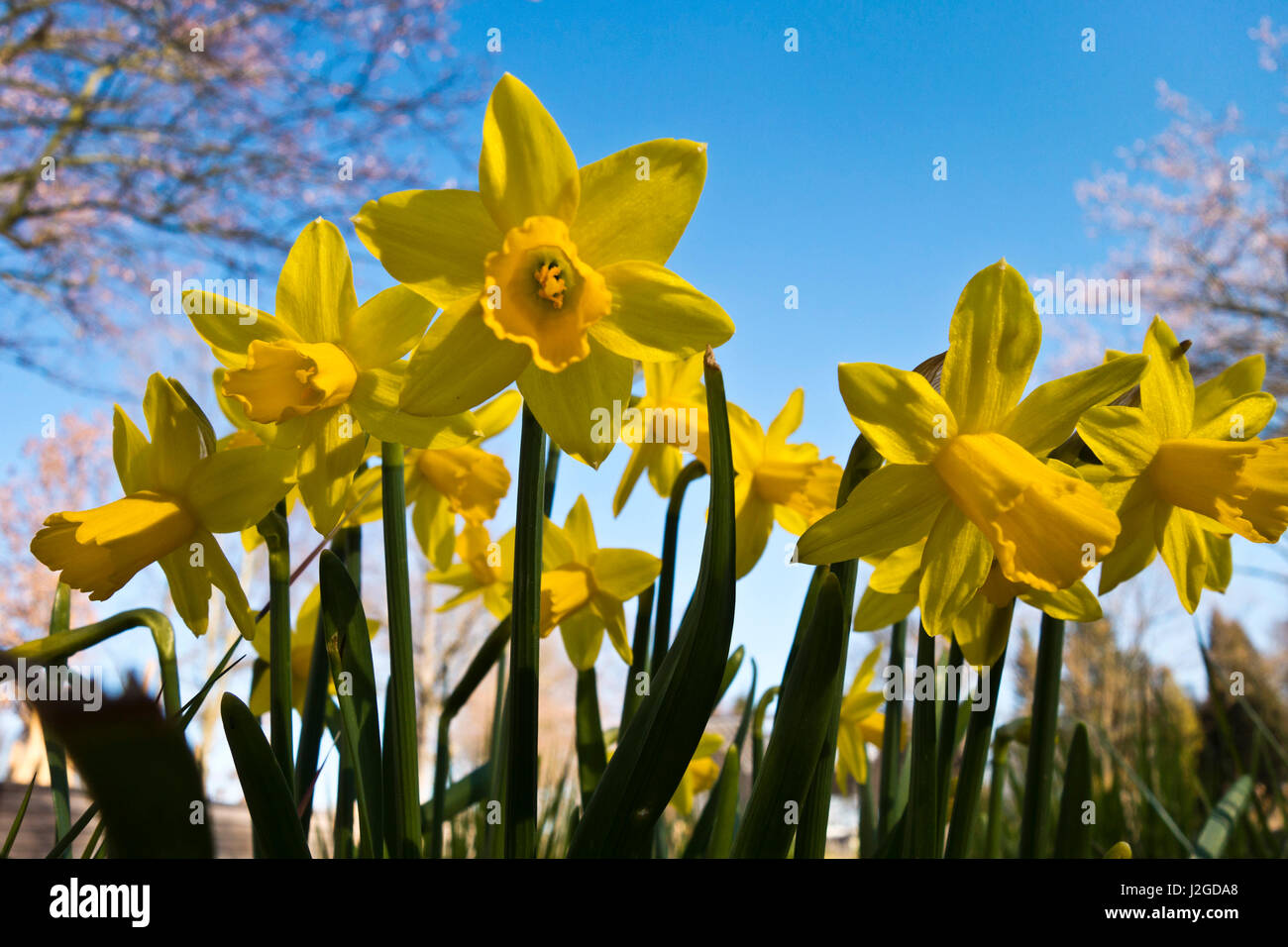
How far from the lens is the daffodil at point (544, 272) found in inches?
26.7

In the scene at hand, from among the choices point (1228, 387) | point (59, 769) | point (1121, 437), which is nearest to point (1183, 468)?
point (1121, 437)

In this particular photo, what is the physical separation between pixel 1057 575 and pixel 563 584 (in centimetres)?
63

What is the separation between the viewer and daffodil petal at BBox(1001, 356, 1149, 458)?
73cm

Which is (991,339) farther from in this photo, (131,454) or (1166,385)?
(131,454)

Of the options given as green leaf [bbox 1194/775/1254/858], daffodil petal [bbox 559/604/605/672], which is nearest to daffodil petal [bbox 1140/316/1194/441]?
daffodil petal [bbox 559/604/605/672]

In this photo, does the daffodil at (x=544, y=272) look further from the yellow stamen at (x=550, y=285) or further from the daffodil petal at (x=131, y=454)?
the daffodil petal at (x=131, y=454)

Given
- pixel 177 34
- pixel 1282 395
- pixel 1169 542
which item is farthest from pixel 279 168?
pixel 1282 395

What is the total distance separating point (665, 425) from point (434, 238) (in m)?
0.49

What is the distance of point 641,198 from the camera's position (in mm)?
700

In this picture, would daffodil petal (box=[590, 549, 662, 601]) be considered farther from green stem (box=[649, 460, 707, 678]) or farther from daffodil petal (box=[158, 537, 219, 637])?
daffodil petal (box=[158, 537, 219, 637])

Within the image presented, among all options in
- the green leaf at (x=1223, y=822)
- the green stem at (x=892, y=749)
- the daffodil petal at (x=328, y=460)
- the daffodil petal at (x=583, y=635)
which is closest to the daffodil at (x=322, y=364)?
the daffodil petal at (x=328, y=460)
